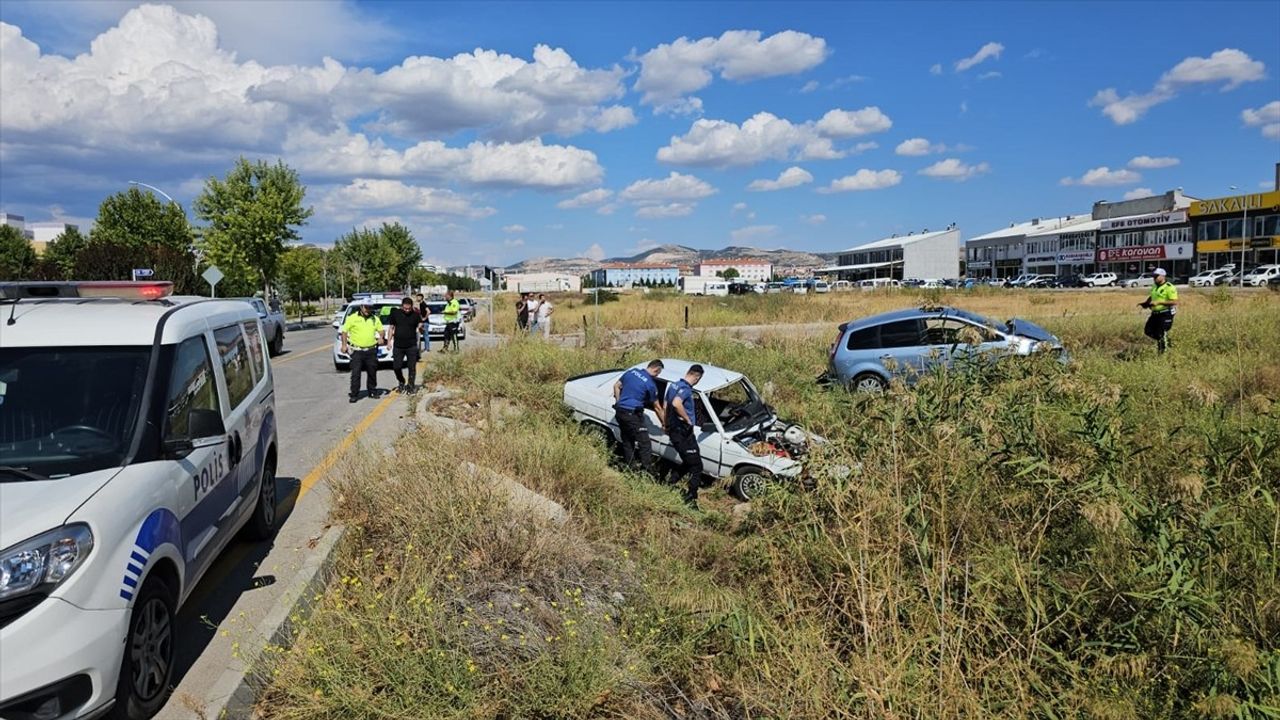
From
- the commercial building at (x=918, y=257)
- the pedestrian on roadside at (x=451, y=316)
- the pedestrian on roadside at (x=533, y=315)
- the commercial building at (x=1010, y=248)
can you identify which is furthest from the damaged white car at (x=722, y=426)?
the commercial building at (x=918, y=257)

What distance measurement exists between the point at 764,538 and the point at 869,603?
1.21 metres

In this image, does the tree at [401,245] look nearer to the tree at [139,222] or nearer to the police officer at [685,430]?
the tree at [139,222]

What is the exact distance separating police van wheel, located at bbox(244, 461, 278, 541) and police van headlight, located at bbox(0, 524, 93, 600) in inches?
114

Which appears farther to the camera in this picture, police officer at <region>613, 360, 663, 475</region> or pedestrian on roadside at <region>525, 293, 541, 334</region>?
pedestrian on roadside at <region>525, 293, 541, 334</region>

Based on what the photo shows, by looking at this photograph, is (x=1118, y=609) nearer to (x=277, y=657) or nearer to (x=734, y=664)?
(x=734, y=664)

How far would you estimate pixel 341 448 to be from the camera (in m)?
8.83

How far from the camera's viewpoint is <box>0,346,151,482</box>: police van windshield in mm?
3838

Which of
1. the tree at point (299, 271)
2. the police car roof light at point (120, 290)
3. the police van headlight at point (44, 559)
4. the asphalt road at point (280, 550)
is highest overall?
the tree at point (299, 271)

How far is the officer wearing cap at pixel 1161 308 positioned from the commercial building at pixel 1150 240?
6965cm

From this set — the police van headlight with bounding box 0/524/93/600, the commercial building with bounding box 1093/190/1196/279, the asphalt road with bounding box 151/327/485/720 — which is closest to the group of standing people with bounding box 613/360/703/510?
the asphalt road with bounding box 151/327/485/720

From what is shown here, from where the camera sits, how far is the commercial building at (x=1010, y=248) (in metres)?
96.1

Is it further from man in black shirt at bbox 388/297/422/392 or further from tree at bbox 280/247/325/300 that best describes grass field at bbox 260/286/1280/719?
tree at bbox 280/247/325/300

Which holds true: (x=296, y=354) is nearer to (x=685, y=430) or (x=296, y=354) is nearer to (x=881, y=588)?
(x=685, y=430)

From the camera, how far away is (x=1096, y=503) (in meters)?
3.43
